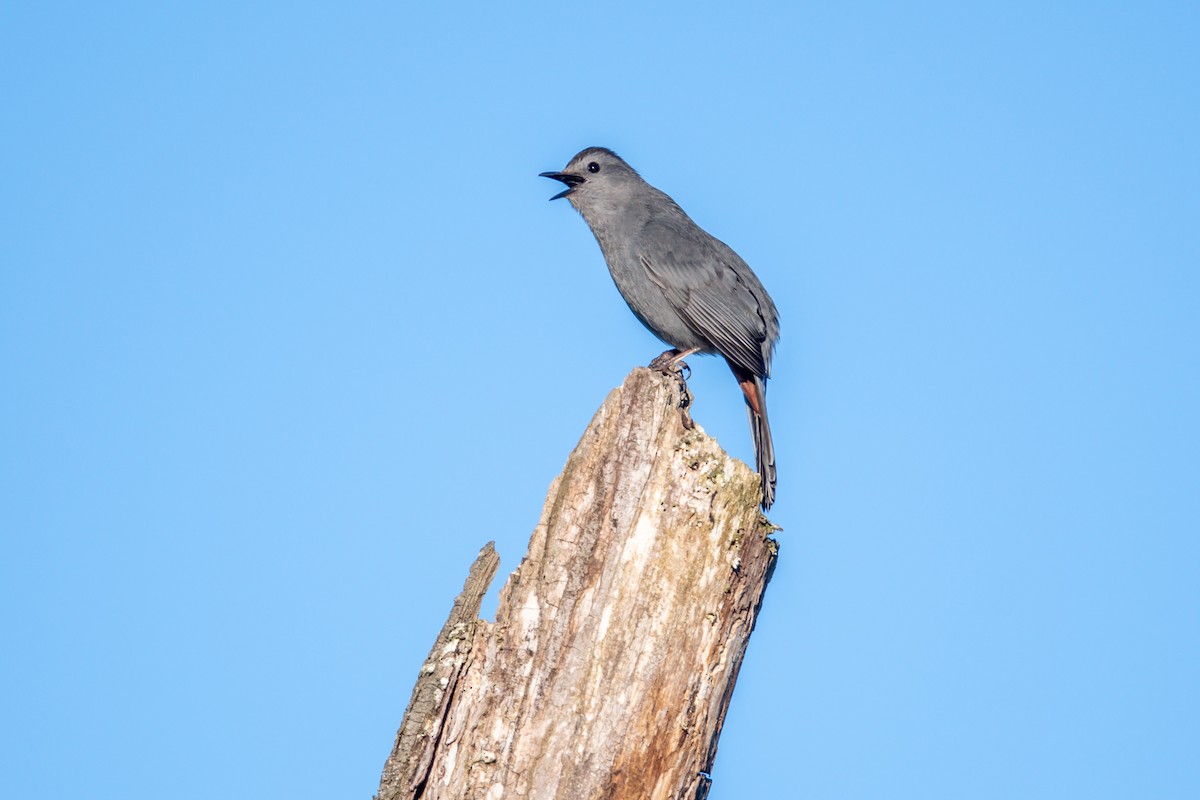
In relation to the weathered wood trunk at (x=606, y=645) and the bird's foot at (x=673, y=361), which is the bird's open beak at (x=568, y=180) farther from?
the weathered wood trunk at (x=606, y=645)

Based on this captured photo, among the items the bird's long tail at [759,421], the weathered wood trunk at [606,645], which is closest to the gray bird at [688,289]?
the bird's long tail at [759,421]

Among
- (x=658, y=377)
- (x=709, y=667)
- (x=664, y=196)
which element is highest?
(x=664, y=196)

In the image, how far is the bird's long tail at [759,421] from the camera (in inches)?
317

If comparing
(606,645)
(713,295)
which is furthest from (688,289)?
(606,645)

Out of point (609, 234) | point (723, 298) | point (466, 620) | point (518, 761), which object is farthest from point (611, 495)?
point (609, 234)

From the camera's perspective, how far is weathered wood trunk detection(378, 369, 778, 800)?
4.57m

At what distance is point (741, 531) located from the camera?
4.96 meters

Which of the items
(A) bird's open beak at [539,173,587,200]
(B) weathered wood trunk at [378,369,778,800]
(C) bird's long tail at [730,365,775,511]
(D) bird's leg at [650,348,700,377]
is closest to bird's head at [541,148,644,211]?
(A) bird's open beak at [539,173,587,200]

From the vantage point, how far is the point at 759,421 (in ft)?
27.5

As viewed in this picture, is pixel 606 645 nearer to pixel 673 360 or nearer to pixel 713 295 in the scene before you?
pixel 673 360

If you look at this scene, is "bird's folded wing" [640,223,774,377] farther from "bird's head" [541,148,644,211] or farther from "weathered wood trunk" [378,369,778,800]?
"weathered wood trunk" [378,369,778,800]

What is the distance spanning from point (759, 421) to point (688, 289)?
1.06 meters

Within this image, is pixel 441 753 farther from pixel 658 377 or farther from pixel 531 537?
pixel 658 377

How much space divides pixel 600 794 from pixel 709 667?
2.13 feet
